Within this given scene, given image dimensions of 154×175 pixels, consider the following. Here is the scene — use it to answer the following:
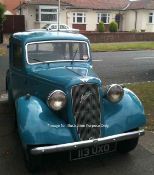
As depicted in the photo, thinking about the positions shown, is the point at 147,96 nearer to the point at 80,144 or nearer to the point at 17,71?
the point at 17,71

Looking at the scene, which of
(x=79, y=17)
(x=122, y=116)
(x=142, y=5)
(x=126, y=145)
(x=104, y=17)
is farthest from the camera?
(x=142, y=5)

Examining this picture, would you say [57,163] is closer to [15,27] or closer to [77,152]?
[77,152]

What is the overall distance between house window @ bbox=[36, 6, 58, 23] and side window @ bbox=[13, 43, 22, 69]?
36.4 metres

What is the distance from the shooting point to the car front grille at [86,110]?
5070mm

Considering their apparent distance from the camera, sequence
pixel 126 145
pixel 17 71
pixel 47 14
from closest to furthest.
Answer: pixel 126 145
pixel 17 71
pixel 47 14

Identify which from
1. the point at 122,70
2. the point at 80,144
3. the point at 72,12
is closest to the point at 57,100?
the point at 80,144

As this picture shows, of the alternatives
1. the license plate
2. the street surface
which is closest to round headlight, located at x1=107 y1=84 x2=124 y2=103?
the license plate

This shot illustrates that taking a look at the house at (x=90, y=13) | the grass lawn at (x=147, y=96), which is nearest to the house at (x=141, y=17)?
the house at (x=90, y=13)

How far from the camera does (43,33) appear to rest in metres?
6.85

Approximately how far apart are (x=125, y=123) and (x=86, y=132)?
0.63 m

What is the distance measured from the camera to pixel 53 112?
5.25 meters

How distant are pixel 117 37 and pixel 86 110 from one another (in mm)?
27301

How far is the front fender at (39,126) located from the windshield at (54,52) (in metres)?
1.28

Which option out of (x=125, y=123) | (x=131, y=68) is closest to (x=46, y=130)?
Result: (x=125, y=123)
